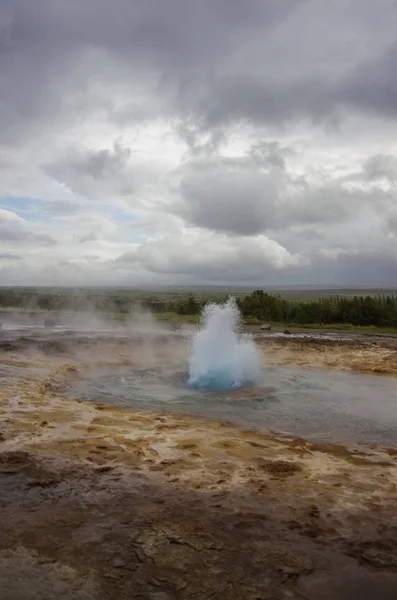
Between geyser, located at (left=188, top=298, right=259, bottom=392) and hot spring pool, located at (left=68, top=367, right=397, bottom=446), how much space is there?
432 millimetres

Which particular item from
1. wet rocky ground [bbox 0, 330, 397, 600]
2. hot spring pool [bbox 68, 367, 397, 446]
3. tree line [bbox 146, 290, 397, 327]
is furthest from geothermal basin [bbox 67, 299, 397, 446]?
tree line [bbox 146, 290, 397, 327]

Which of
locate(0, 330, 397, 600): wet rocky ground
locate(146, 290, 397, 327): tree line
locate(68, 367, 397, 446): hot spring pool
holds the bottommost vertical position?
locate(68, 367, 397, 446): hot spring pool

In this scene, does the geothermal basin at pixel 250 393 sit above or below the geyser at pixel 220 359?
below

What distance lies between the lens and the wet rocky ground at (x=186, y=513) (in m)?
3.65

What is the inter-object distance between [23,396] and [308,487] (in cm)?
623

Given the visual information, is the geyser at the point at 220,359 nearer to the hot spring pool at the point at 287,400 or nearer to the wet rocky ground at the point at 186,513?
the hot spring pool at the point at 287,400

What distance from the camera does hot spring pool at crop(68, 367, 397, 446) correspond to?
8344 mm

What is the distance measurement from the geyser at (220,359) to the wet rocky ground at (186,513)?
3.98m

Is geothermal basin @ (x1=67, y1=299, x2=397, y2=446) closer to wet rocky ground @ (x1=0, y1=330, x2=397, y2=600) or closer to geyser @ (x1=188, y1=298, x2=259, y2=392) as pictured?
geyser @ (x1=188, y1=298, x2=259, y2=392)

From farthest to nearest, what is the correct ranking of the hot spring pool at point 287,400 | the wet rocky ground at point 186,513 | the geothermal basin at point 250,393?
the geothermal basin at point 250,393 < the hot spring pool at point 287,400 < the wet rocky ground at point 186,513

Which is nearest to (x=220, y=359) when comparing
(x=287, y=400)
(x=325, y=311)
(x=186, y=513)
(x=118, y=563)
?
(x=287, y=400)

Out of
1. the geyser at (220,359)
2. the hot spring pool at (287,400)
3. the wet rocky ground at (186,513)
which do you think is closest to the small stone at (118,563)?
the wet rocky ground at (186,513)

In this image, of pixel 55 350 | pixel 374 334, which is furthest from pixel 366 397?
pixel 374 334

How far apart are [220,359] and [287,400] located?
8.71 feet
